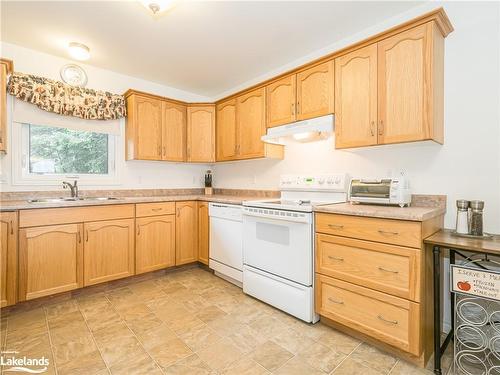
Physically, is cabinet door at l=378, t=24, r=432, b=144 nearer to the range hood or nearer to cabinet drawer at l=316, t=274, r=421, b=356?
the range hood

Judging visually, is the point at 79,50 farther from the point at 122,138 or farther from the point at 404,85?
the point at 404,85

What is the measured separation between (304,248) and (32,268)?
236cm

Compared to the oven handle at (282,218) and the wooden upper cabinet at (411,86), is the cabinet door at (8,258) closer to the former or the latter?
the oven handle at (282,218)

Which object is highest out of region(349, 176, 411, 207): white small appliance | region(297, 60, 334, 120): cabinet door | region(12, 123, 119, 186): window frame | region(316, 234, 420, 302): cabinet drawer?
region(297, 60, 334, 120): cabinet door

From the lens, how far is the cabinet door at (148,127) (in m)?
3.13

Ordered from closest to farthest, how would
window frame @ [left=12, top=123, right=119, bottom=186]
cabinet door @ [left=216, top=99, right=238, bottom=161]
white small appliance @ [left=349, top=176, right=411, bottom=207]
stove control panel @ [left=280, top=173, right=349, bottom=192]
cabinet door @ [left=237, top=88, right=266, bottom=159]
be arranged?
white small appliance @ [left=349, top=176, right=411, bottom=207] < stove control panel @ [left=280, top=173, right=349, bottom=192] < window frame @ [left=12, top=123, right=119, bottom=186] < cabinet door @ [left=237, top=88, right=266, bottom=159] < cabinet door @ [left=216, top=99, right=238, bottom=161]

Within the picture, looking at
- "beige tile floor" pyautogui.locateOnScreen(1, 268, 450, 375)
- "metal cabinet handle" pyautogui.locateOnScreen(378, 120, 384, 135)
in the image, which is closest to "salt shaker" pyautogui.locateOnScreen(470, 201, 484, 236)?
"metal cabinet handle" pyautogui.locateOnScreen(378, 120, 384, 135)

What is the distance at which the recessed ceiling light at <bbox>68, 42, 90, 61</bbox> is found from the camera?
2496mm

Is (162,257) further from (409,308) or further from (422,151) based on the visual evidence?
(422,151)

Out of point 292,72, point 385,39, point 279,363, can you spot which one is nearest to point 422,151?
point 385,39

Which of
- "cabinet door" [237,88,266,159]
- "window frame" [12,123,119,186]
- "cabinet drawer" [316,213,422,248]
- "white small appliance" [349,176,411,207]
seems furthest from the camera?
"cabinet door" [237,88,266,159]

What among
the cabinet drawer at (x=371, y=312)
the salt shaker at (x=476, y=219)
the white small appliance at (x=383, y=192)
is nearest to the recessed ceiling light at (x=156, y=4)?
the white small appliance at (x=383, y=192)

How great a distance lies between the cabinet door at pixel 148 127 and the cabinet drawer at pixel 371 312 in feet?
8.17

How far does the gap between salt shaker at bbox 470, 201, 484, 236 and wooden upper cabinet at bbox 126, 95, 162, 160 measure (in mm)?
3167
